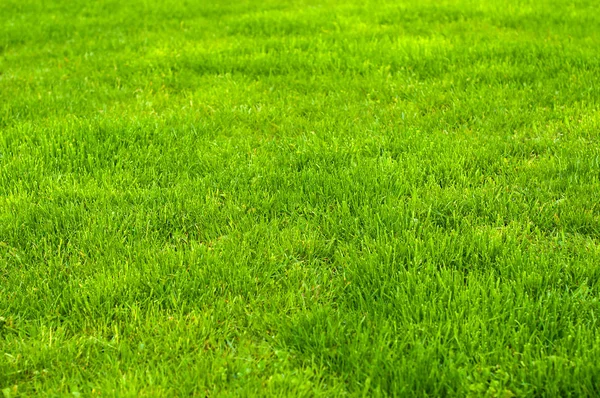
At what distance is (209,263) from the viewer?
3.85 m

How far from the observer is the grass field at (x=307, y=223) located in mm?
3033

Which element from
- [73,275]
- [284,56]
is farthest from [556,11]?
[73,275]

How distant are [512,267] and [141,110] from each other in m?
4.72

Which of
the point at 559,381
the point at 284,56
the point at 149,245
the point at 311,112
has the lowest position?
the point at 559,381

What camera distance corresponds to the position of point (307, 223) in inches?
170

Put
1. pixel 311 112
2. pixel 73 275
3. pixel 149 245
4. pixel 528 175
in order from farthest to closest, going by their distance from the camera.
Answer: pixel 311 112 < pixel 528 175 < pixel 149 245 < pixel 73 275

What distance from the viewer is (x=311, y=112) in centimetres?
657

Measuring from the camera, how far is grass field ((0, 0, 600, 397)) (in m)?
3.03

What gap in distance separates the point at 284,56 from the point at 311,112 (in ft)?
6.85

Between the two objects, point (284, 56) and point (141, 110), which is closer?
point (141, 110)

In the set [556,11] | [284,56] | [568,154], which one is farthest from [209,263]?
[556,11]

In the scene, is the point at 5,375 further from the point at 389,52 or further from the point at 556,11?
the point at 556,11

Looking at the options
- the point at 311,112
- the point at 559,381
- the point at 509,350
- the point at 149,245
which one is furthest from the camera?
the point at 311,112

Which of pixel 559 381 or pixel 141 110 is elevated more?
pixel 141 110
